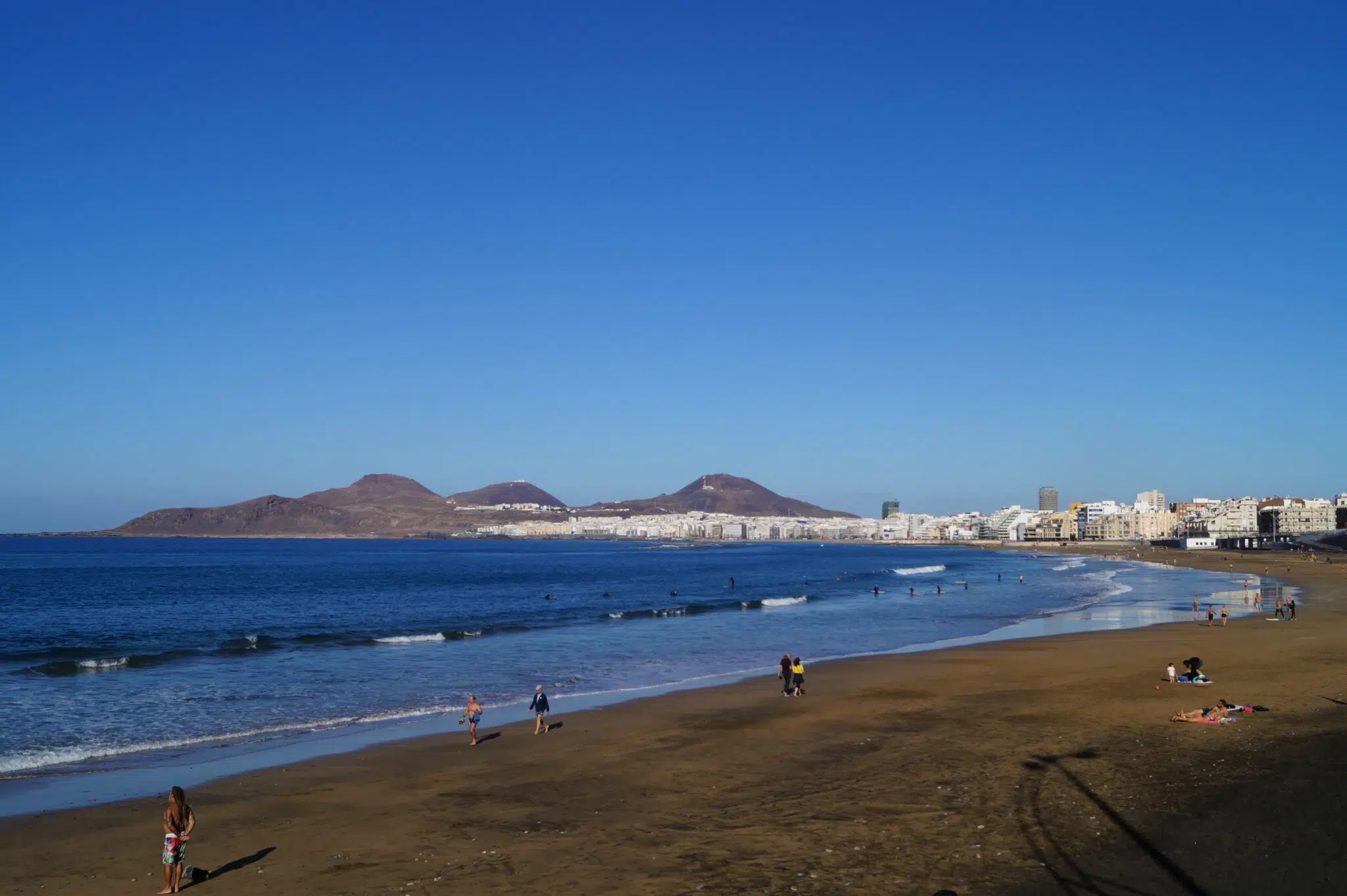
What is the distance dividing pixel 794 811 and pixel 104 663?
29765 millimetres

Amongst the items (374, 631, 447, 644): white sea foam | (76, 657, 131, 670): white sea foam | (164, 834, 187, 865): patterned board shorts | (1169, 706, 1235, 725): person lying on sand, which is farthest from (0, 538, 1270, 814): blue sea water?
(1169, 706, 1235, 725): person lying on sand

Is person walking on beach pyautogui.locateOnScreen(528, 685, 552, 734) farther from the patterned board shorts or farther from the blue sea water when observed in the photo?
the patterned board shorts

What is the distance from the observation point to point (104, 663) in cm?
3378

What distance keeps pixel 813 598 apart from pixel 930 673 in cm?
4088

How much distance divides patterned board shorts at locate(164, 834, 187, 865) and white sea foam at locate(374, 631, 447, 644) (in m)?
31.0

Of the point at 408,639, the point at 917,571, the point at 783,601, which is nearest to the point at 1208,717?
the point at 408,639

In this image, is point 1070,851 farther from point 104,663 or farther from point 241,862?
point 104,663

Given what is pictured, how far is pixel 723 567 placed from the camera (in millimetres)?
129750

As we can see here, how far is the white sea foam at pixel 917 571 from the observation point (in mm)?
107938

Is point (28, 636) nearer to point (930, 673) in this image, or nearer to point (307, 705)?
point (307, 705)

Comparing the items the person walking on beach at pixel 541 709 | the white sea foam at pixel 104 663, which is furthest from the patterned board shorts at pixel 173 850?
the white sea foam at pixel 104 663

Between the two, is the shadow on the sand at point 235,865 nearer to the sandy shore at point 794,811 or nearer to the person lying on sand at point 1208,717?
the sandy shore at point 794,811

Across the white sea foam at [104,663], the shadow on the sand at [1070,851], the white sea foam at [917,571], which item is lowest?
the white sea foam at [917,571]

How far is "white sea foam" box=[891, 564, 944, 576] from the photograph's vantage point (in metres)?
108
